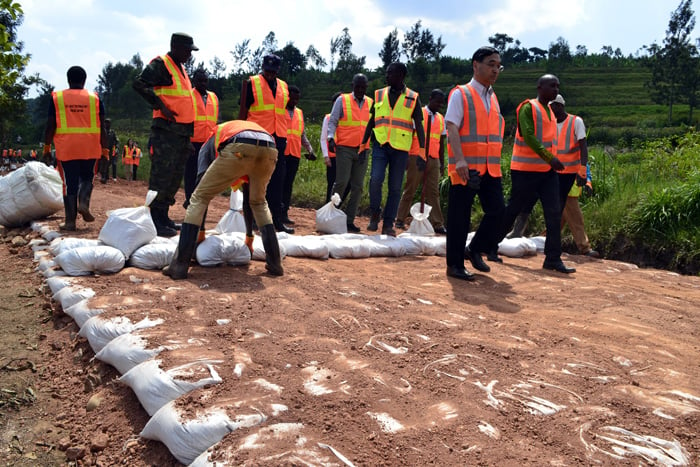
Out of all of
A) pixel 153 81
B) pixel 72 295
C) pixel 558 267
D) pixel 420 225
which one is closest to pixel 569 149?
pixel 558 267

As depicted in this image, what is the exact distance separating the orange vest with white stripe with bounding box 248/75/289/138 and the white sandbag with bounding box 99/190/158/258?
195cm

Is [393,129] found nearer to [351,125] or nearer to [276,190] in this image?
[351,125]

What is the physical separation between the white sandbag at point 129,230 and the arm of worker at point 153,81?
121 centimetres

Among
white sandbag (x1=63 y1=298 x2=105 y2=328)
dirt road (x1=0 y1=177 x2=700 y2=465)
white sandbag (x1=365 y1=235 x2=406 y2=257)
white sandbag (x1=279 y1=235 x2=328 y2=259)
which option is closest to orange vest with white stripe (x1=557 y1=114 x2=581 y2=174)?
white sandbag (x1=365 y1=235 x2=406 y2=257)

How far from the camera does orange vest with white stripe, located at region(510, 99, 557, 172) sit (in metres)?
5.10

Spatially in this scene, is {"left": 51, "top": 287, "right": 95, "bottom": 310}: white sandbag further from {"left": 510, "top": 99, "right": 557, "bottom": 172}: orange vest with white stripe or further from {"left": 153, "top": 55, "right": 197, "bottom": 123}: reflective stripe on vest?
{"left": 510, "top": 99, "right": 557, "bottom": 172}: orange vest with white stripe

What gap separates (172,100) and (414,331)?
3339 millimetres

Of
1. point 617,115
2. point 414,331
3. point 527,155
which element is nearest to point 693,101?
point 617,115

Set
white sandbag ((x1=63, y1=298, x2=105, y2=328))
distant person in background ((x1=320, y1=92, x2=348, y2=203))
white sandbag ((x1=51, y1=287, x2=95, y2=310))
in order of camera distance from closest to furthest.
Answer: white sandbag ((x1=63, y1=298, x2=105, y2=328))
white sandbag ((x1=51, y1=287, x2=95, y2=310))
distant person in background ((x1=320, y1=92, x2=348, y2=203))

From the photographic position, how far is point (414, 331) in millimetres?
2896

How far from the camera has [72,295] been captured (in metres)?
3.44

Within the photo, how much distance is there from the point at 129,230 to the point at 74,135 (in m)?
2.18

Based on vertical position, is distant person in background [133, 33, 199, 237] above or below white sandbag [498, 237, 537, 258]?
above

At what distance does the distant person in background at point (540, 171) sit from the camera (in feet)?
16.7
